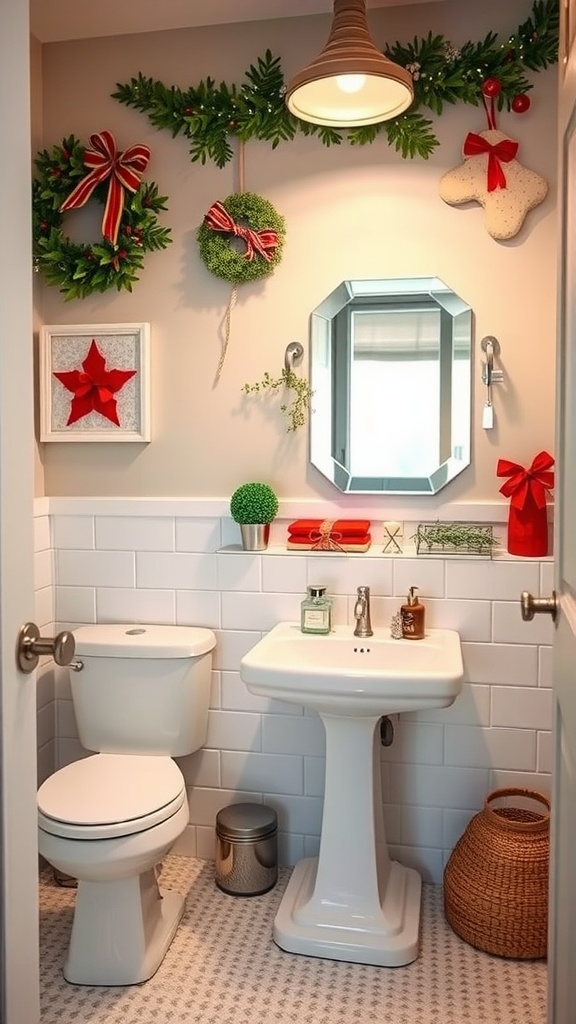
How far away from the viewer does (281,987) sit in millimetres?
2021

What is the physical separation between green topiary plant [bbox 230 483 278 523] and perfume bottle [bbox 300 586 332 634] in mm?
266

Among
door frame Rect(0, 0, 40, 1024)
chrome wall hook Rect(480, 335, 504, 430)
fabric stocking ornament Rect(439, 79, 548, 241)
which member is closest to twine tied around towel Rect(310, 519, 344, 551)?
chrome wall hook Rect(480, 335, 504, 430)

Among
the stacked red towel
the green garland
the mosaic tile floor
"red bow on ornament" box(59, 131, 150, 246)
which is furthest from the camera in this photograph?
"red bow on ornament" box(59, 131, 150, 246)

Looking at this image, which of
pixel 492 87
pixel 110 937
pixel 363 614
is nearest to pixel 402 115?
pixel 492 87

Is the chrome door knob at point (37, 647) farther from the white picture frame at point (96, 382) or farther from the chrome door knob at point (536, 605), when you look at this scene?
the white picture frame at point (96, 382)

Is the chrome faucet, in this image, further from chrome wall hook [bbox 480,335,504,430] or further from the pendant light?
the pendant light

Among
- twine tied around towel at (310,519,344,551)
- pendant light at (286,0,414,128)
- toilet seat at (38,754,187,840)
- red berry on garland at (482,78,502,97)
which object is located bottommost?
toilet seat at (38,754,187,840)

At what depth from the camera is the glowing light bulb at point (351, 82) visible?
2.06 meters

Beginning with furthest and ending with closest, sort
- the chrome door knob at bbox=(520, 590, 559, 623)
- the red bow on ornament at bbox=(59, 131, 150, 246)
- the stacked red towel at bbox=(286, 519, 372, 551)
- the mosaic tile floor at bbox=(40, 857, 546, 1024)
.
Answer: the red bow on ornament at bbox=(59, 131, 150, 246) < the stacked red towel at bbox=(286, 519, 372, 551) < the mosaic tile floor at bbox=(40, 857, 546, 1024) < the chrome door knob at bbox=(520, 590, 559, 623)

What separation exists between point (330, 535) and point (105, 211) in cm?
122

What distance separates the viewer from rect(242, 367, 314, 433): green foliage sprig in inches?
99.8

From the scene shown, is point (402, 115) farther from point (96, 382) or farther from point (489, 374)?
point (96, 382)

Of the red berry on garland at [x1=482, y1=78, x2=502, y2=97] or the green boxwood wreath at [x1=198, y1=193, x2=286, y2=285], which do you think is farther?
the green boxwood wreath at [x1=198, y1=193, x2=286, y2=285]

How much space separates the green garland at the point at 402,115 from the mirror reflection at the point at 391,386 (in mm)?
450
